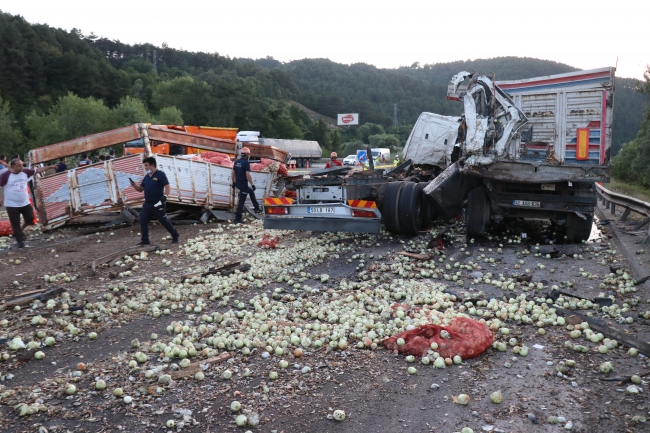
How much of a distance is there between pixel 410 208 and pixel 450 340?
5.75 m

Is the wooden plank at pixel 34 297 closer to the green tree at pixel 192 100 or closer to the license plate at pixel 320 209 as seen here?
the license plate at pixel 320 209

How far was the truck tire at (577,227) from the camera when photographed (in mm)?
10023

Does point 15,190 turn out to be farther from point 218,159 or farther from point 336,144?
point 336,144

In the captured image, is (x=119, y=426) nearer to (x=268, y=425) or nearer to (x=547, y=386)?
(x=268, y=425)

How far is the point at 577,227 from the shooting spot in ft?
33.2

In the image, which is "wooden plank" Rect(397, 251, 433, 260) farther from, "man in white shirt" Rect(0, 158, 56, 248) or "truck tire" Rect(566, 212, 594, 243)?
"man in white shirt" Rect(0, 158, 56, 248)

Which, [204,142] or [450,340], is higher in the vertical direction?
[204,142]

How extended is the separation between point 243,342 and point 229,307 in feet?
5.27

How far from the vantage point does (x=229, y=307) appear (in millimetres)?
6914

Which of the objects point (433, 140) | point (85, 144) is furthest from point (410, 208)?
point (85, 144)

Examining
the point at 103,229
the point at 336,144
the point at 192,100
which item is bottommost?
the point at 336,144

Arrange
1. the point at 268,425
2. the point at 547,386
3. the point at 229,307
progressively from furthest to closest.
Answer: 1. the point at 229,307
2. the point at 547,386
3. the point at 268,425

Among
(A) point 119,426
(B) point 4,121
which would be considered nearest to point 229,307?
(A) point 119,426

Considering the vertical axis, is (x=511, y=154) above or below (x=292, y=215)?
above
